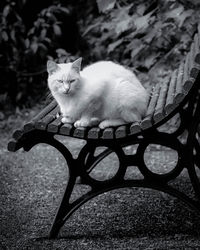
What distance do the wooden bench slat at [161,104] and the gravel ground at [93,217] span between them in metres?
0.73

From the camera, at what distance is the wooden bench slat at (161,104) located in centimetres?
254

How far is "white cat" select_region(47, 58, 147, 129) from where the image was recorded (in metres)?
2.73

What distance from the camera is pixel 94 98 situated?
2746 mm

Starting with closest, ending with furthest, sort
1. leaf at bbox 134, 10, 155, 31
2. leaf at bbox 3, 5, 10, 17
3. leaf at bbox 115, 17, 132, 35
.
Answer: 1. leaf at bbox 134, 10, 155, 31
2. leaf at bbox 115, 17, 132, 35
3. leaf at bbox 3, 5, 10, 17

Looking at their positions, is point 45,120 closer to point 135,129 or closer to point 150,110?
point 135,129

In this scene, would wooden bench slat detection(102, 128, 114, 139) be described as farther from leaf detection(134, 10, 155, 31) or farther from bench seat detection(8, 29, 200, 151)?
leaf detection(134, 10, 155, 31)

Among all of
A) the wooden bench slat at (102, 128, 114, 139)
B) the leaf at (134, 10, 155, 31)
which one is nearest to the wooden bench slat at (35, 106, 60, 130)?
the wooden bench slat at (102, 128, 114, 139)

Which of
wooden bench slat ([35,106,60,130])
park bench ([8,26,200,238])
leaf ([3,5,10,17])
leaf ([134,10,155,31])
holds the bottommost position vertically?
park bench ([8,26,200,238])

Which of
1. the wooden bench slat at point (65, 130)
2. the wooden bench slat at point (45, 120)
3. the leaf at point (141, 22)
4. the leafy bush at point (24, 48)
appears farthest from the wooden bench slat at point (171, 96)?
the leafy bush at point (24, 48)

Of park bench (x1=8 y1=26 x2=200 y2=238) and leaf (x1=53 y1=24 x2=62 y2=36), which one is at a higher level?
leaf (x1=53 y1=24 x2=62 y2=36)

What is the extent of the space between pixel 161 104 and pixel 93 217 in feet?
2.95

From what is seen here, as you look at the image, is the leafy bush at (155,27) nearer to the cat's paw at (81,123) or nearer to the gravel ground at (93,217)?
the gravel ground at (93,217)

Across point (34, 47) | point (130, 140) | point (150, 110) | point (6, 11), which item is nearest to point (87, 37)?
point (34, 47)

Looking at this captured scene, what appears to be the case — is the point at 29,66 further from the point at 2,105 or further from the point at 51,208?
the point at 51,208
